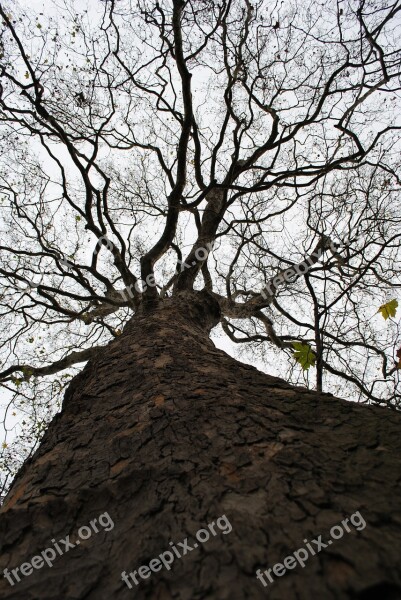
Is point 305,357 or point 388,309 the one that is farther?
point 388,309

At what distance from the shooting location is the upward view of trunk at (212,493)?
0.58 meters

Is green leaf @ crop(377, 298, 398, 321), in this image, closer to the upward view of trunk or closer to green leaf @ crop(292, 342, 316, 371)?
green leaf @ crop(292, 342, 316, 371)

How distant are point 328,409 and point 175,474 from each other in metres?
0.57

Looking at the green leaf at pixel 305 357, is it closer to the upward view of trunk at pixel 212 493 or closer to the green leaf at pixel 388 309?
the green leaf at pixel 388 309

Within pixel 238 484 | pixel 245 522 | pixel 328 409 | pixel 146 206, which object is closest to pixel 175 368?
pixel 328 409

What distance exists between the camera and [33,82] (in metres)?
3.56

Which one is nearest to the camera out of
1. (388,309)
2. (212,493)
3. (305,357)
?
(212,493)

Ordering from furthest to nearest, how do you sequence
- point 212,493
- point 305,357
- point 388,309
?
point 388,309 < point 305,357 < point 212,493

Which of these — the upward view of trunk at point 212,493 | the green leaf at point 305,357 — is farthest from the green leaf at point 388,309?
the upward view of trunk at point 212,493

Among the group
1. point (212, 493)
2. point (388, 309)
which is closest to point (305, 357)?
point (388, 309)

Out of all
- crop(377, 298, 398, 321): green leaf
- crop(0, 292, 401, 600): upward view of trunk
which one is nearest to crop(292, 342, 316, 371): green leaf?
crop(377, 298, 398, 321): green leaf

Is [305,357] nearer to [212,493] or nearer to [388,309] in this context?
[388,309]

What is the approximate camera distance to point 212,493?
0.79 meters

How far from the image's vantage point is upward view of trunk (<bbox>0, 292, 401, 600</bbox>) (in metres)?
0.58
